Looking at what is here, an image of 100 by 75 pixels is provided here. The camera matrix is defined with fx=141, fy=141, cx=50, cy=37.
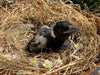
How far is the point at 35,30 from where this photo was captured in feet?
4.96

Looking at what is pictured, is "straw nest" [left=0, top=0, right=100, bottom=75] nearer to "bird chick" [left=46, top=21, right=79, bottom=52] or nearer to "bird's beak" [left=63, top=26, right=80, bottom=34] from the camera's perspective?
"bird chick" [left=46, top=21, right=79, bottom=52]

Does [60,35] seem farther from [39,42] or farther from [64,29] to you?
[39,42]

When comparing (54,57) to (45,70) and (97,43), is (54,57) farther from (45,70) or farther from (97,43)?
(97,43)

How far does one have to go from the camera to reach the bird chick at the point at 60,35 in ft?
3.26

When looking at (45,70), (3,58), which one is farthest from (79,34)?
(3,58)

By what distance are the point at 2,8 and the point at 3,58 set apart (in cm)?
81

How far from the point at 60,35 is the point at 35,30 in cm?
52

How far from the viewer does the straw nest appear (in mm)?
922

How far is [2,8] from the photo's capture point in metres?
1.58

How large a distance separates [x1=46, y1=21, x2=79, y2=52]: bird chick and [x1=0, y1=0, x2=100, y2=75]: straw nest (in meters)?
0.06

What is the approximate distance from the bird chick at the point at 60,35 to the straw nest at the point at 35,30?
2.3 inches

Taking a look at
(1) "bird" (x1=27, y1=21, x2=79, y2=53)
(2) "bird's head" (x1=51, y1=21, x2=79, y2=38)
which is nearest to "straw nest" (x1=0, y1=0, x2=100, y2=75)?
(1) "bird" (x1=27, y1=21, x2=79, y2=53)

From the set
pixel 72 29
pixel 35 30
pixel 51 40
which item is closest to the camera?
pixel 72 29

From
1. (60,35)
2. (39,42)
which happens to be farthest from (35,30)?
(60,35)
